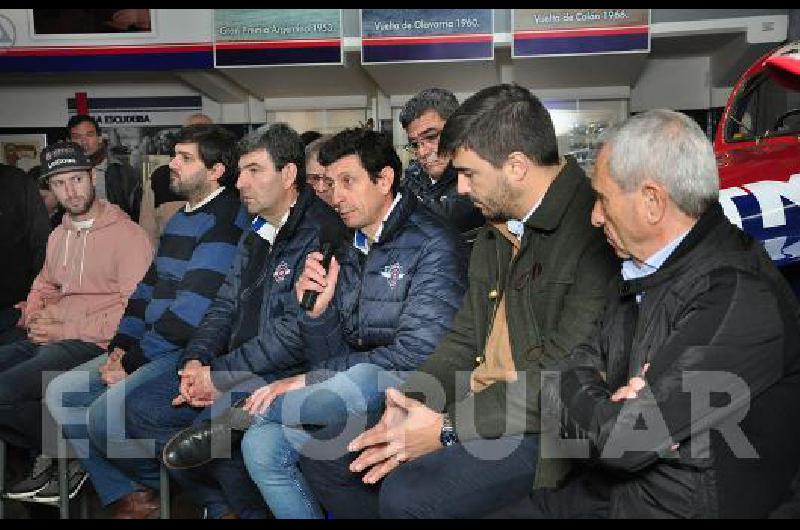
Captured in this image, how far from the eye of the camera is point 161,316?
331 cm

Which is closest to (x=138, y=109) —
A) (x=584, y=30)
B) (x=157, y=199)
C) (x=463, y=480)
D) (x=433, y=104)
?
(x=157, y=199)

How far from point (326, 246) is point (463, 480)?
102 centimetres

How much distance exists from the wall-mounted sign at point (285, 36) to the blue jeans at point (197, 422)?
18.4 feet

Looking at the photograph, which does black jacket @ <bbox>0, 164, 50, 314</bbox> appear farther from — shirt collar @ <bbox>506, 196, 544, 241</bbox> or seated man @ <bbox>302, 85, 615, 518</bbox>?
shirt collar @ <bbox>506, 196, 544, 241</bbox>

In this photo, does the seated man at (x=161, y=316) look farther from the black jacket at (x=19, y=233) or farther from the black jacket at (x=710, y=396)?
the black jacket at (x=710, y=396)

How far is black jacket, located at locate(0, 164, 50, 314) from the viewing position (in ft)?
14.0

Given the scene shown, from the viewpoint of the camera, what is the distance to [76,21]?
8.97 metres

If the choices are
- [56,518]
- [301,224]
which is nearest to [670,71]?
[301,224]

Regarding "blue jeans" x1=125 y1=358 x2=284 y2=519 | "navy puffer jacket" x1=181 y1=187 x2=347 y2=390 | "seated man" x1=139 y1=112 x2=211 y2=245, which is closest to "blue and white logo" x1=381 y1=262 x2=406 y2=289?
"navy puffer jacket" x1=181 y1=187 x2=347 y2=390

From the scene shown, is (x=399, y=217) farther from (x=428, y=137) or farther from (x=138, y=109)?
(x=138, y=109)

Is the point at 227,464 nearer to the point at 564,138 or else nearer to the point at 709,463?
the point at 709,463

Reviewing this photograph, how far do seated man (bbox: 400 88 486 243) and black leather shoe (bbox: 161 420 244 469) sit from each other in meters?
1.28

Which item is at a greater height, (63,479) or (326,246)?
(326,246)

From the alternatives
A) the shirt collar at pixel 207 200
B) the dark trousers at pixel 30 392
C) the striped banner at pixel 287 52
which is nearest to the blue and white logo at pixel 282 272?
the shirt collar at pixel 207 200
